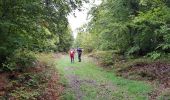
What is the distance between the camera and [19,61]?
15609 millimetres

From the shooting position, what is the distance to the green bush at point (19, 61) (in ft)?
46.3

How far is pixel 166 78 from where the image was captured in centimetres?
1536

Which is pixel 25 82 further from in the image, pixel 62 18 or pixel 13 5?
pixel 62 18

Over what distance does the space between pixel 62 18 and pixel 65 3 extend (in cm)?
97

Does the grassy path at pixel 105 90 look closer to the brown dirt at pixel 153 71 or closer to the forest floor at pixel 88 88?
the forest floor at pixel 88 88

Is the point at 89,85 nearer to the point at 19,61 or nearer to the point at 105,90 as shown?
the point at 105,90

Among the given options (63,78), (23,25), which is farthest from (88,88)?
(23,25)

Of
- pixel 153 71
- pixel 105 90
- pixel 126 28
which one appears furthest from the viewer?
pixel 126 28

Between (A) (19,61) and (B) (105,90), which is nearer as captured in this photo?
(B) (105,90)

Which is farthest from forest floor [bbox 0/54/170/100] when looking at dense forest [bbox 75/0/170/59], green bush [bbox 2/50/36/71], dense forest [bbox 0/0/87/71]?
dense forest [bbox 75/0/170/59]

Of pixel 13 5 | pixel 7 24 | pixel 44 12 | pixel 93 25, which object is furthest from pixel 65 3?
pixel 93 25

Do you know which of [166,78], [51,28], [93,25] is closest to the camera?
[166,78]

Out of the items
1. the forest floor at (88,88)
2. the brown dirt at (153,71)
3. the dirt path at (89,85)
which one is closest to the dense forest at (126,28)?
the brown dirt at (153,71)

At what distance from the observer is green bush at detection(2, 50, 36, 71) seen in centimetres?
1411
